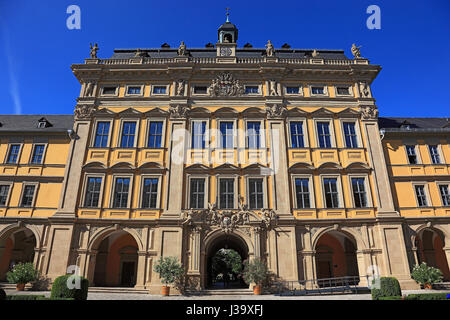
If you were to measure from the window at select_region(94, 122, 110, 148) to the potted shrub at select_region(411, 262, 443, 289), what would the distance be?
87.7 ft

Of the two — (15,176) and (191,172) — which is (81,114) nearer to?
(15,176)

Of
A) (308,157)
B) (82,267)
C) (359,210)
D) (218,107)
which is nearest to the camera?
(82,267)

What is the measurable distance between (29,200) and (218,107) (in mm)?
17954

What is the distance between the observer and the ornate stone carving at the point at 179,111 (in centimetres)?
2488

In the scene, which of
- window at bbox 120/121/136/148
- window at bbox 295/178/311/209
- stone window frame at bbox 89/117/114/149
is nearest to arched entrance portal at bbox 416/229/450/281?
window at bbox 295/178/311/209

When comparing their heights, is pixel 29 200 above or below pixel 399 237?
above

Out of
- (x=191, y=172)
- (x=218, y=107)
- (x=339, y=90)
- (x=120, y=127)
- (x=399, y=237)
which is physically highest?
(x=339, y=90)

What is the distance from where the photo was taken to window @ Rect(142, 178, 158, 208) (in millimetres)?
22516

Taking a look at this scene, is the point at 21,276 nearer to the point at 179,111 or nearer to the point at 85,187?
→ the point at 85,187

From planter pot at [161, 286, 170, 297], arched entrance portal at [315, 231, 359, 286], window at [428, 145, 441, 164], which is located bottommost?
planter pot at [161, 286, 170, 297]

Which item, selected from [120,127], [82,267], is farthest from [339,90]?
[82,267]

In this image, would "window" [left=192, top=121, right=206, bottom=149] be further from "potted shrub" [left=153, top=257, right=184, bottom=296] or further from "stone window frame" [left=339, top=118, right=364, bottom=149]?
"stone window frame" [left=339, top=118, right=364, bottom=149]

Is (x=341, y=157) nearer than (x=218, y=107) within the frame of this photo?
Yes

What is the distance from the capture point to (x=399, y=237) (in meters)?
21.4
